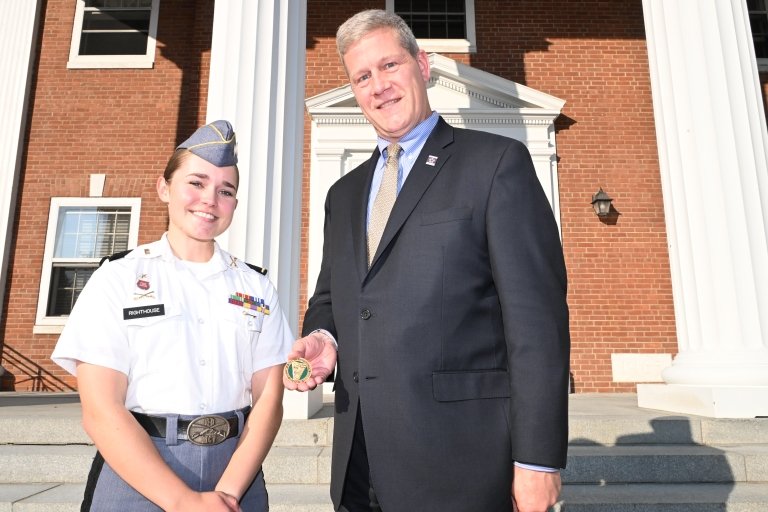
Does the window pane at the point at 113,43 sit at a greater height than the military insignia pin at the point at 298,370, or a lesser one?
greater

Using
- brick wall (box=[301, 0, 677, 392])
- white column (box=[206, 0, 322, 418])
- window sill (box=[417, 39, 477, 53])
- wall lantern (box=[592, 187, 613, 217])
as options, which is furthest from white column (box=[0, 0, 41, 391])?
wall lantern (box=[592, 187, 613, 217])

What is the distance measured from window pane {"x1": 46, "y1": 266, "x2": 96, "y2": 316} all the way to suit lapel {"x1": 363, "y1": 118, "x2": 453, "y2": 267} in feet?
26.9

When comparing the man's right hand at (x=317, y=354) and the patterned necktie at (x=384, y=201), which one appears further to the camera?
the patterned necktie at (x=384, y=201)

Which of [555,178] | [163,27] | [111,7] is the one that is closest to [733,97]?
[555,178]

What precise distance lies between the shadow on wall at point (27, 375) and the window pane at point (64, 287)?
768mm

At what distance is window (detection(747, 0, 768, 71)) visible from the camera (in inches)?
362

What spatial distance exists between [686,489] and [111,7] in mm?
10703

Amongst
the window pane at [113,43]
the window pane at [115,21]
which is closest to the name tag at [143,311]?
the window pane at [113,43]

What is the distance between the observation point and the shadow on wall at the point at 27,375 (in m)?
7.95

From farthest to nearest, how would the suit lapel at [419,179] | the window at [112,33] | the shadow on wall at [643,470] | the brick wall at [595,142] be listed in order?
1. the window at [112,33]
2. the brick wall at [595,142]
3. the shadow on wall at [643,470]
4. the suit lapel at [419,179]

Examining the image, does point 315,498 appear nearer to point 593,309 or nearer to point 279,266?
point 279,266

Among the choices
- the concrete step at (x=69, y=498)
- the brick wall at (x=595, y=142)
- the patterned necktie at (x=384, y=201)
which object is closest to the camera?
the patterned necktie at (x=384, y=201)

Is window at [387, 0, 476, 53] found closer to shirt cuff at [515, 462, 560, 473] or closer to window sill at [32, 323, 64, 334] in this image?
window sill at [32, 323, 64, 334]

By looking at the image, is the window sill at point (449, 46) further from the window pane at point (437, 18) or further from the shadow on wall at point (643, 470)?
the shadow on wall at point (643, 470)
